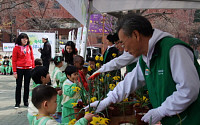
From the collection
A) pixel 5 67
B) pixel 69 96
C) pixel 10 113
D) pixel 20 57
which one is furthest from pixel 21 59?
pixel 5 67

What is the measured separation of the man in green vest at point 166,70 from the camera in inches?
55.3

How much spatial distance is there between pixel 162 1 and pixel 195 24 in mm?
24033

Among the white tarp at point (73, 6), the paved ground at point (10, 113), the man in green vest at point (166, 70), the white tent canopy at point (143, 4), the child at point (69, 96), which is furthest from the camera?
the white tent canopy at point (143, 4)

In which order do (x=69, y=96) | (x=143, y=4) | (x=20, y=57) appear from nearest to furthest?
1. (x=69, y=96)
2. (x=20, y=57)
3. (x=143, y=4)

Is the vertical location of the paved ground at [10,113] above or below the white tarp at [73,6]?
below

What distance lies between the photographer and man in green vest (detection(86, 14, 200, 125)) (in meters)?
1.41

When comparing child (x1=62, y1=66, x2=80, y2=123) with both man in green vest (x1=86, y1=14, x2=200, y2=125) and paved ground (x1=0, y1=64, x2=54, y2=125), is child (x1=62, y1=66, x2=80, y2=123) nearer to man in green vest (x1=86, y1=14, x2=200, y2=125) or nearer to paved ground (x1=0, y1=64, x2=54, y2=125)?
man in green vest (x1=86, y1=14, x2=200, y2=125)

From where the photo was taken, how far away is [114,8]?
581cm

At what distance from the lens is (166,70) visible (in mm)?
1500

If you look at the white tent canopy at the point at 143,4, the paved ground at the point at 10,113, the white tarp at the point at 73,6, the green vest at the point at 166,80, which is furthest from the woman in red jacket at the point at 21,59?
the green vest at the point at 166,80

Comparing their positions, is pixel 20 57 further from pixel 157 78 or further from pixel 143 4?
pixel 157 78

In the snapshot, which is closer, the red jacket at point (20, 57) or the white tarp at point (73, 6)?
the white tarp at point (73, 6)

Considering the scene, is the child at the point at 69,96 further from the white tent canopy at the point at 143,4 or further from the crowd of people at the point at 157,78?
the white tent canopy at the point at 143,4

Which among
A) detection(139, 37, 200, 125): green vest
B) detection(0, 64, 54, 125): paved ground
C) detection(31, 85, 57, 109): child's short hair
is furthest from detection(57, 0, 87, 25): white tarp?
detection(0, 64, 54, 125): paved ground
